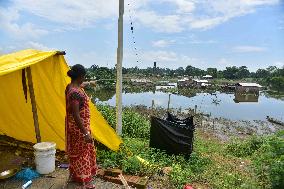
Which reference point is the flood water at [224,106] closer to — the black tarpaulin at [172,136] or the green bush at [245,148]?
the green bush at [245,148]

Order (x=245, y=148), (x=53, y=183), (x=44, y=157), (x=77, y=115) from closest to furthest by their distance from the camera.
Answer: (x=77, y=115)
(x=53, y=183)
(x=44, y=157)
(x=245, y=148)

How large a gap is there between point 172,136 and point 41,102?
285cm

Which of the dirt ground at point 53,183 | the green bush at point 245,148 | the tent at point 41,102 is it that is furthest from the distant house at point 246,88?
the dirt ground at point 53,183

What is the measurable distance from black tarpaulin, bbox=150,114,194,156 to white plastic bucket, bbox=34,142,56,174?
99.5 inches

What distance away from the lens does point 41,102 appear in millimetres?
6191

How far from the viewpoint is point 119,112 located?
720 cm

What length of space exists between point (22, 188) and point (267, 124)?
2201cm

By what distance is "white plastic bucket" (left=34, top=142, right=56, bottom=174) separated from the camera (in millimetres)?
5016

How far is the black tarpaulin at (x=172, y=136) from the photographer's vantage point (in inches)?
265

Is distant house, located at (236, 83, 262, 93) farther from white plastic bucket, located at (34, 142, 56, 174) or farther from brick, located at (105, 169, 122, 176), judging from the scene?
white plastic bucket, located at (34, 142, 56, 174)

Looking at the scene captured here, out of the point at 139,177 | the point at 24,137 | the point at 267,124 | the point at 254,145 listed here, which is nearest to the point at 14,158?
the point at 24,137

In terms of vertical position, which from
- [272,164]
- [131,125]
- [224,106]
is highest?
[272,164]

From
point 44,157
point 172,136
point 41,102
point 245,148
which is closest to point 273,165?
point 172,136

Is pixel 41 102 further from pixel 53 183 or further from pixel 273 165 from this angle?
pixel 273 165
